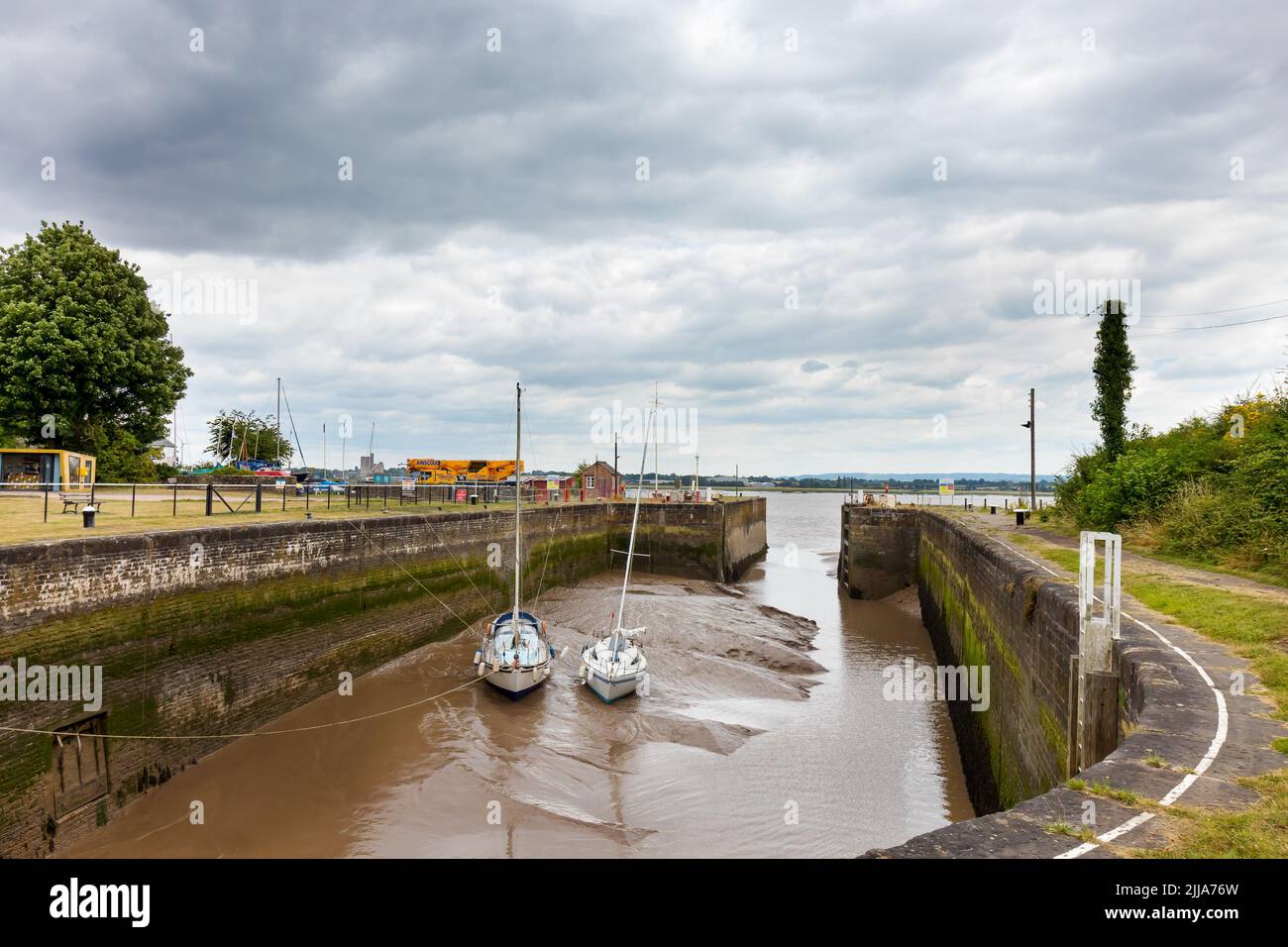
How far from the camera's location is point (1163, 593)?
11289 millimetres

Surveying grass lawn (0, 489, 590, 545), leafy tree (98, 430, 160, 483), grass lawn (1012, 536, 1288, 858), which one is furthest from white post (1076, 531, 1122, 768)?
leafy tree (98, 430, 160, 483)

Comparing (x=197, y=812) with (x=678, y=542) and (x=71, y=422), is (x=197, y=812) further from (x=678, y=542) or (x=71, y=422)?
(x=678, y=542)

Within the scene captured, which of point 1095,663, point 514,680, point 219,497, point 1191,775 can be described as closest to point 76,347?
point 219,497

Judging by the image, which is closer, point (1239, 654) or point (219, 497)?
point (1239, 654)

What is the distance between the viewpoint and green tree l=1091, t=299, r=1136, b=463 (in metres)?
28.0

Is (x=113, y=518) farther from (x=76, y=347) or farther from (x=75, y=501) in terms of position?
(x=76, y=347)

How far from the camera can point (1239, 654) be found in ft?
26.1

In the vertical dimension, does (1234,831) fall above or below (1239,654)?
below

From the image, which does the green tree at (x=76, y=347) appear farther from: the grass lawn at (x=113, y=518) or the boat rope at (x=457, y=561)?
the boat rope at (x=457, y=561)

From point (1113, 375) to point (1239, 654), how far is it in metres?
24.9

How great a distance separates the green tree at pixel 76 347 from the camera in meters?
25.8

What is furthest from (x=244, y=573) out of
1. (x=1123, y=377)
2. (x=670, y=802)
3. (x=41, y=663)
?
(x=1123, y=377)

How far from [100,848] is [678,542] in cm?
3168
